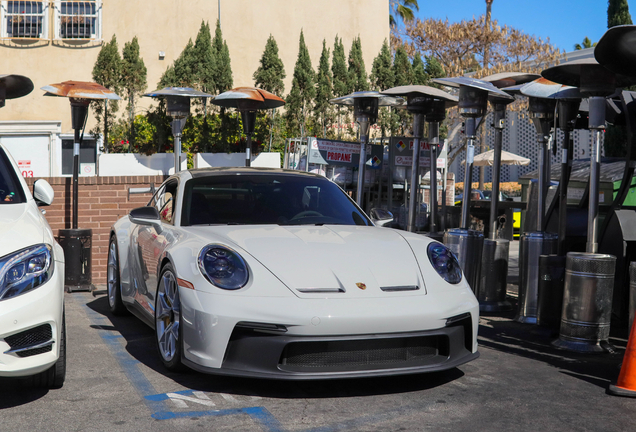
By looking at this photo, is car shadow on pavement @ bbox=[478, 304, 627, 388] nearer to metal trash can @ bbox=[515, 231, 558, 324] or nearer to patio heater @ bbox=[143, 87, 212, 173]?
metal trash can @ bbox=[515, 231, 558, 324]

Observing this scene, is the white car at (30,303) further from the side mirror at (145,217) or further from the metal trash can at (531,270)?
the metal trash can at (531,270)

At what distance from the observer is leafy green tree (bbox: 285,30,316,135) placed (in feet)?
54.5

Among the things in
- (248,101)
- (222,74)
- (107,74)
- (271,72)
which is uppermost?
(271,72)

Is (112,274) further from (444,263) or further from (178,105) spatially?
(178,105)

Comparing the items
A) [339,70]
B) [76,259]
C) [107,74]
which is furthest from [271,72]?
[76,259]

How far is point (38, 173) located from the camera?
1781 centimetres

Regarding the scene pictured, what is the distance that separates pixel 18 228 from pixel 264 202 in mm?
1911

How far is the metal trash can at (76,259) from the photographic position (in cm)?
848

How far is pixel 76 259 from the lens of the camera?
27.9 feet

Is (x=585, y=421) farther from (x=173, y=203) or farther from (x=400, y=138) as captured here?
(x=400, y=138)

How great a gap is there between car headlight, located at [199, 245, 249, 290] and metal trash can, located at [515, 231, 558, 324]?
3.55m

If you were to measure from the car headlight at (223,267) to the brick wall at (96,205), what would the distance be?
17.7 feet

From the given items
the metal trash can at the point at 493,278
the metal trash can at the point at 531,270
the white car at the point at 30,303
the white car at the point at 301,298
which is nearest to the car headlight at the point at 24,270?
the white car at the point at 30,303

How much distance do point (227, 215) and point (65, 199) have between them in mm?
5050
